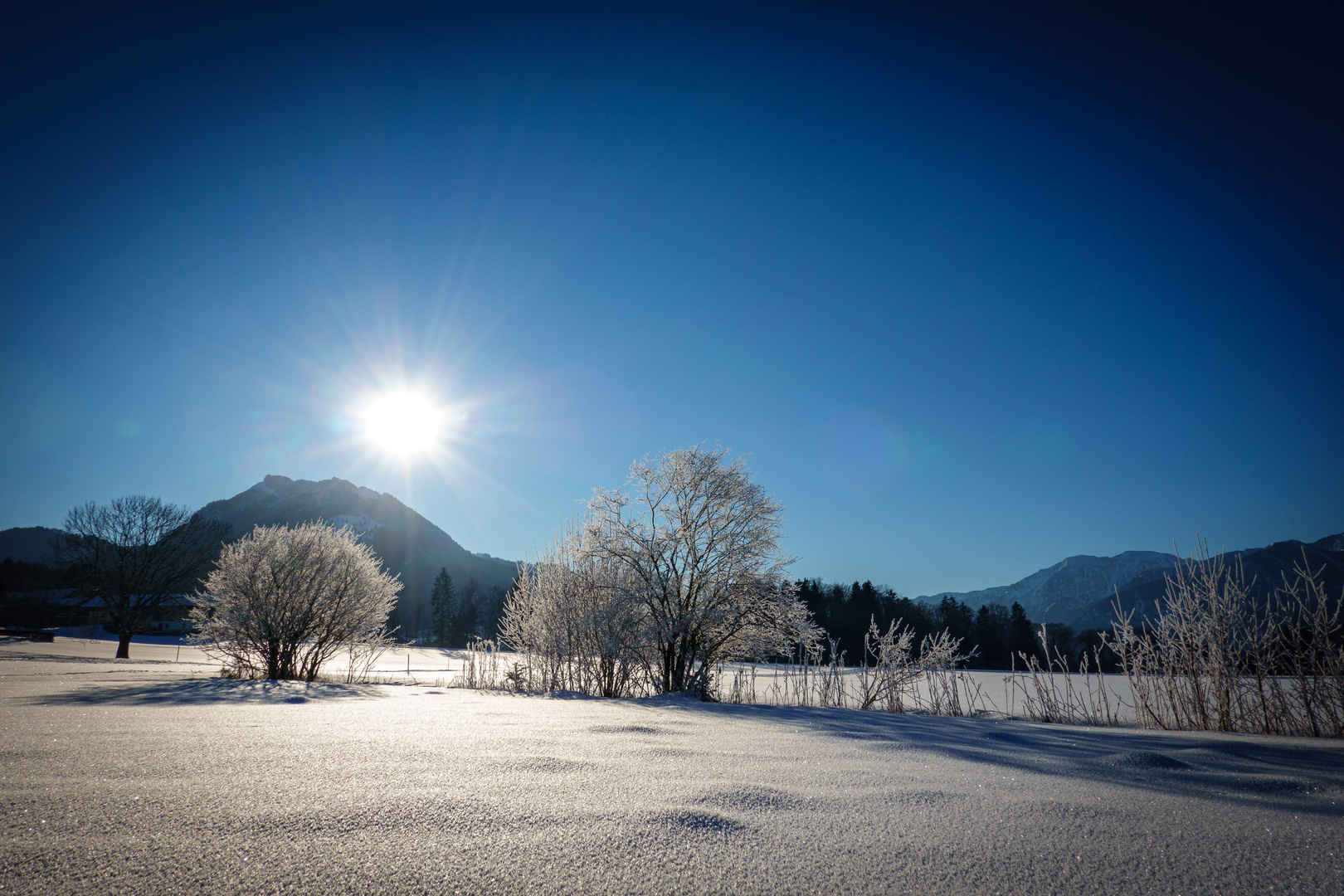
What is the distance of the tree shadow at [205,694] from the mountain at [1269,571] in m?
8.71

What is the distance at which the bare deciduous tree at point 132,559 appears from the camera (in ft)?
84.4

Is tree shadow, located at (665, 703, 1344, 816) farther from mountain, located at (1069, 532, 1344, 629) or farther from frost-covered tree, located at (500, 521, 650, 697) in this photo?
frost-covered tree, located at (500, 521, 650, 697)

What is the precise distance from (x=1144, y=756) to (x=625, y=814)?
136 inches

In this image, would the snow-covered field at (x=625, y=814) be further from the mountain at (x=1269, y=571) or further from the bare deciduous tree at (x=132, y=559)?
the bare deciduous tree at (x=132, y=559)

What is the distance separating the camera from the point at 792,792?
243 cm

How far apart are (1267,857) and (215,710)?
6.62m

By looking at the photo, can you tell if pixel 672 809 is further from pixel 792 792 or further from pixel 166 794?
pixel 166 794

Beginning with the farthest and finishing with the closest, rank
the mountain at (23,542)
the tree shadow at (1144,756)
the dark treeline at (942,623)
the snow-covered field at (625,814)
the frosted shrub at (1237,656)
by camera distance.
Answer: the mountain at (23,542) → the dark treeline at (942,623) → the frosted shrub at (1237,656) → the tree shadow at (1144,756) → the snow-covered field at (625,814)

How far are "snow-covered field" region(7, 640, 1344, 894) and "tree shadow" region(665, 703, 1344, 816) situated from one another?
0.03m

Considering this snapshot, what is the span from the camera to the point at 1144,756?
3.42 metres

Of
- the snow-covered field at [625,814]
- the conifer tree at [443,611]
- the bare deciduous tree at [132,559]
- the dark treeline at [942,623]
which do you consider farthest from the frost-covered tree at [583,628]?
the conifer tree at [443,611]

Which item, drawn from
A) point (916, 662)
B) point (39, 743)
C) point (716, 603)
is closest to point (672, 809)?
point (39, 743)

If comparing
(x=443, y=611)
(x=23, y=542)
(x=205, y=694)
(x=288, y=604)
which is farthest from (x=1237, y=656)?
(x=23, y=542)

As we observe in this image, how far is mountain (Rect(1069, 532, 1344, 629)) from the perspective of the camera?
6.38 meters
